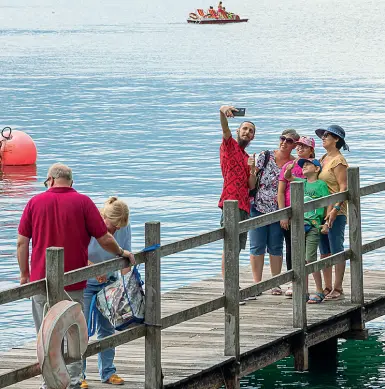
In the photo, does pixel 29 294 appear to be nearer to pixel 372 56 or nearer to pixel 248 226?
pixel 248 226

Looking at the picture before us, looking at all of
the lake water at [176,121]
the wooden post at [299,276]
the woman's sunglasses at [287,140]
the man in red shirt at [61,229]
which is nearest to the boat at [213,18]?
the lake water at [176,121]

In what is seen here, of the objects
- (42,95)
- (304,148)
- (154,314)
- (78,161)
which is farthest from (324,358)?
(42,95)

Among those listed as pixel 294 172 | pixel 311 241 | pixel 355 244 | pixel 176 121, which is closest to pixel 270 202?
pixel 294 172

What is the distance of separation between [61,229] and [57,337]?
0.85 meters

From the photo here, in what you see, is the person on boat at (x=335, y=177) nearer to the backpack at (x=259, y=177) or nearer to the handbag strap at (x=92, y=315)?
the backpack at (x=259, y=177)

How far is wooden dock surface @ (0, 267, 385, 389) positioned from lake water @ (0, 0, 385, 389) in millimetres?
815

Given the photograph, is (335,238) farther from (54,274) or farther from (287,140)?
(54,274)

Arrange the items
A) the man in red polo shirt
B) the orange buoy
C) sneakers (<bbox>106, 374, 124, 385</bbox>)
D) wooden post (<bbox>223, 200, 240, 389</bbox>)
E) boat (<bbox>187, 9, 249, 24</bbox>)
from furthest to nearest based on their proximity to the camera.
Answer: boat (<bbox>187, 9, 249, 24</bbox>) < the orange buoy < the man in red polo shirt < wooden post (<bbox>223, 200, 240, 389</bbox>) < sneakers (<bbox>106, 374, 124, 385</bbox>)

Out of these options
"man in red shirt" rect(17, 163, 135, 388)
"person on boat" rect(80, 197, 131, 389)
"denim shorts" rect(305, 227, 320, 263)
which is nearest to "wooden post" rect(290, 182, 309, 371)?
"denim shorts" rect(305, 227, 320, 263)

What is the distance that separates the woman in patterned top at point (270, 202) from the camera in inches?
444

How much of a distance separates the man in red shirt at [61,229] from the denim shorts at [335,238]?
3505mm

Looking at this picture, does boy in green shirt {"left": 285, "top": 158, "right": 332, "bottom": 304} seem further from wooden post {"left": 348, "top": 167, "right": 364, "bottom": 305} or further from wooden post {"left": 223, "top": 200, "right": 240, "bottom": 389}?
wooden post {"left": 223, "top": 200, "right": 240, "bottom": 389}

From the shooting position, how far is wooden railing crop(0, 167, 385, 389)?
7.60 metres

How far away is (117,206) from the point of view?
336 inches
